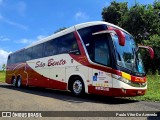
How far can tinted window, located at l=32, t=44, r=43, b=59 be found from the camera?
1784cm

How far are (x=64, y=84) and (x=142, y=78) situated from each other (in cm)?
437

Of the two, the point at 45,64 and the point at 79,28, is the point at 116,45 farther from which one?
the point at 45,64

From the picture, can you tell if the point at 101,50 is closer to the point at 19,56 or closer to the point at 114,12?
the point at 19,56

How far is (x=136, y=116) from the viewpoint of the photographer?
7992 millimetres

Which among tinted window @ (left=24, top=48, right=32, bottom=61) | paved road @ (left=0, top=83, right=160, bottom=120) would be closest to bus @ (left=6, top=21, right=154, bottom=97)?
paved road @ (left=0, top=83, right=160, bottom=120)

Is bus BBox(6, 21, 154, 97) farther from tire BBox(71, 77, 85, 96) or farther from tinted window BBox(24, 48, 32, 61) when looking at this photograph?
tinted window BBox(24, 48, 32, 61)

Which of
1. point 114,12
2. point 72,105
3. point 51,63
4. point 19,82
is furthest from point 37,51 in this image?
point 114,12

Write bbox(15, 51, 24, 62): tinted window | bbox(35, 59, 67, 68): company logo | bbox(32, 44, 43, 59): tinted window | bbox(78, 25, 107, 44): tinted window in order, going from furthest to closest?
bbox(15, 51, 24, 62): tinted window, bbox(32, 44, 43, 59): tinted window, bbox(35, 59, 67, 68): company logo, bbox(78, 25, 107, 44): tinted window

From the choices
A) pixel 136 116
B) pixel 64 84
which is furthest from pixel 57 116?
pixel 64 84

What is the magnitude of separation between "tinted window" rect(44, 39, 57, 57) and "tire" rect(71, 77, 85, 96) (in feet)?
9.31

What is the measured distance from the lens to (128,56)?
11.7 metres

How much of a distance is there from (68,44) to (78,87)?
8.11 ft

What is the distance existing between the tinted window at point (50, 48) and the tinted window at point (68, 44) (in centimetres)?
66

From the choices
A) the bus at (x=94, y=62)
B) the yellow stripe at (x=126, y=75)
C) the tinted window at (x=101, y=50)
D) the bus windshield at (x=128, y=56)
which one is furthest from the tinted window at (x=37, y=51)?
the yellow stripe at (x=126, y=75)
